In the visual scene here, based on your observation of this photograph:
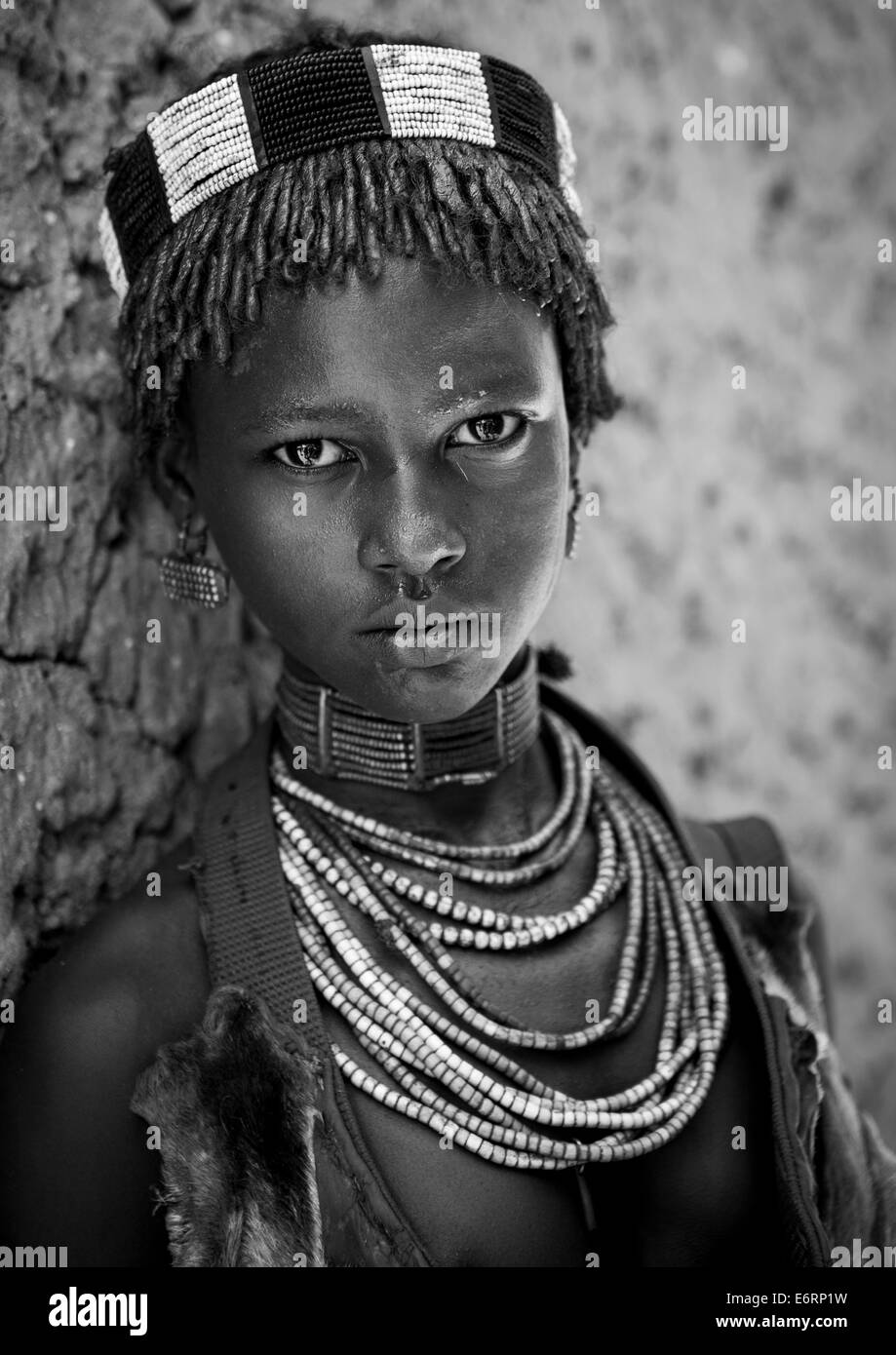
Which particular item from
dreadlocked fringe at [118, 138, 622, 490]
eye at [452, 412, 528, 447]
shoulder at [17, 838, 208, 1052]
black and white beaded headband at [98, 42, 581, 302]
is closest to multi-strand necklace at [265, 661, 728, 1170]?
shoulder at [17, 838, 208, 1052]

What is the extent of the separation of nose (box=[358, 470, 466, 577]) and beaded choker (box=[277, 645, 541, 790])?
27cm

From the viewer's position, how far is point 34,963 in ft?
5.99

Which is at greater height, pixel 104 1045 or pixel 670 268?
pixel 670 268

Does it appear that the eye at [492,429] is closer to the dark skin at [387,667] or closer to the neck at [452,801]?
the dark skin at [387,667]

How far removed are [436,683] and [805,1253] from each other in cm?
77

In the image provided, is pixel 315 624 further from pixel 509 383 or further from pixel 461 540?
pixel 509 383

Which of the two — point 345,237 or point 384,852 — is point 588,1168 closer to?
point 384,852

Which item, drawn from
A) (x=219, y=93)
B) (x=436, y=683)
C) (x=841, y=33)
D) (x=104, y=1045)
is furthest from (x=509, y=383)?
(x=841, y=33)

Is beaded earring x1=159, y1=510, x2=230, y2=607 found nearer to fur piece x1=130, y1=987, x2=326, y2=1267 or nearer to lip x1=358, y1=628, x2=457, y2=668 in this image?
lip x1=358, y1=628, x2=457, y2=668

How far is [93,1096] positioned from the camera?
158 centimetres

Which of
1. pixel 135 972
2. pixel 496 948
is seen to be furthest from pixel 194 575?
pixel 496 948

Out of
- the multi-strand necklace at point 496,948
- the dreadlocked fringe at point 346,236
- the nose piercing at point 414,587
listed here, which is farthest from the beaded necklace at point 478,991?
the dreadlocked fringe at point 346,236

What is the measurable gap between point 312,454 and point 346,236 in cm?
24

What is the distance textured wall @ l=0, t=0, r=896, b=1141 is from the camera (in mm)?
2013
